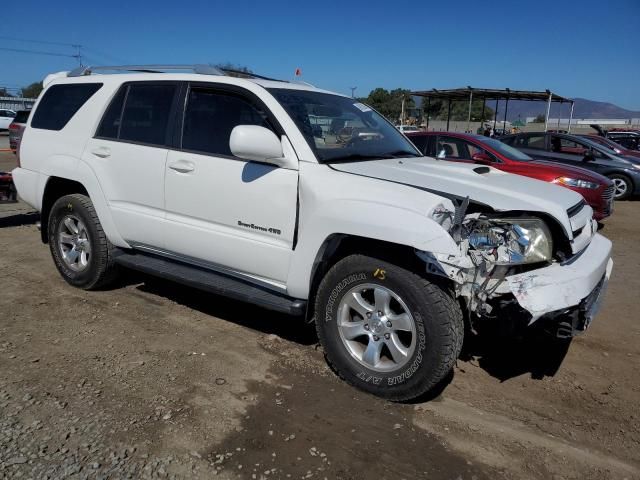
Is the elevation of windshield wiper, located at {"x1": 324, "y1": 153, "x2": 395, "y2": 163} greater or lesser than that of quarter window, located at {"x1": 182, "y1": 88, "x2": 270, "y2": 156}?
lesser

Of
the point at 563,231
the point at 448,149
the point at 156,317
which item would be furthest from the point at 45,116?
the point at 448,149

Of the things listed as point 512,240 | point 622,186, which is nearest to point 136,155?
point 512,240

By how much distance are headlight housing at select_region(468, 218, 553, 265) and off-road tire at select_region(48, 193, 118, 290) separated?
3.18 meters

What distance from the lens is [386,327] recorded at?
10.6 ft

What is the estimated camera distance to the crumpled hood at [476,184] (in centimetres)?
321

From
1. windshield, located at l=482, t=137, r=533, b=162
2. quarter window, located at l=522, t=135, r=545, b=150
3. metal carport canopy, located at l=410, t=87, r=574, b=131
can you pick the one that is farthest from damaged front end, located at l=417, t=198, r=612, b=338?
metal carport canopy, located at l=410, t=87, r=574, b=131

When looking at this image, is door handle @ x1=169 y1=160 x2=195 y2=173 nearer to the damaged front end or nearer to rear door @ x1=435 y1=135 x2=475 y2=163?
the damaged front end

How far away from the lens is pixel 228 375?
3.58 meters

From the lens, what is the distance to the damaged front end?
9.40ft

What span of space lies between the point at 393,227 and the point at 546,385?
1626 millimetres

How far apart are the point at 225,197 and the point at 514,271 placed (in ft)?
6.33

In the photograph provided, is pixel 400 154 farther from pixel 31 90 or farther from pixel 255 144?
pixel 31 90

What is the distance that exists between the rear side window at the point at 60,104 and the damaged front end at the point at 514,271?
3514 millimetres

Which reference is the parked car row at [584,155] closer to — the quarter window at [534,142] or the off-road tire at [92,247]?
the quarter window at [534,142]
